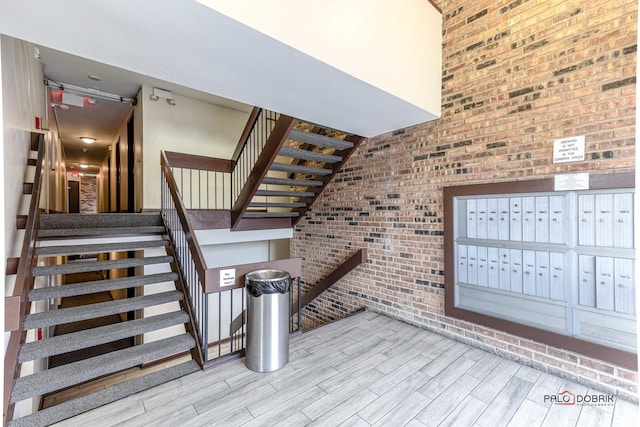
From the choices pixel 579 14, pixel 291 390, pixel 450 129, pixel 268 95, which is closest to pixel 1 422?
pixel 291 390

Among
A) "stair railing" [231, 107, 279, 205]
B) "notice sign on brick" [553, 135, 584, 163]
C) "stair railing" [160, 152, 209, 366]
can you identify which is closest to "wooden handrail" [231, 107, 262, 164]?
"stair railing" [231, 107, 279, 205]

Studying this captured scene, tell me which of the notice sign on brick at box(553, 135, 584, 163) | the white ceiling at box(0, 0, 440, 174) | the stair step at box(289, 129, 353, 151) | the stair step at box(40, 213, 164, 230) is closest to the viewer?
the white ceiling at box(0, 0, 440, 174)

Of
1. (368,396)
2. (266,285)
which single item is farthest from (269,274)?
(368,396)

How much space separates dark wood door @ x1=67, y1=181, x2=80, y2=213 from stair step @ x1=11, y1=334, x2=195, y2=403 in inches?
546

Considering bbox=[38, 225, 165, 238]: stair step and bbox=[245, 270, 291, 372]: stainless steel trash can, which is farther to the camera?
bbox=[38, 225, 165, 238]: stair step

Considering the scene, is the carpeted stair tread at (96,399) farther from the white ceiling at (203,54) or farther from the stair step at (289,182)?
the white ceiling at (203,54)

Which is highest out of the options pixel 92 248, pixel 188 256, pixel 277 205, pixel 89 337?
pixel 277 205

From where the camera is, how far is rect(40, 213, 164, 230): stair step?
11.8 ft

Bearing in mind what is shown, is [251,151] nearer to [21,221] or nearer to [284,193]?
[284,193]

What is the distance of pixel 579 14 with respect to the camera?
7.82 ft

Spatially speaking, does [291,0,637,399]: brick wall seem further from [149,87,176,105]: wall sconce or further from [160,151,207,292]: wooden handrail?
[149,87,176,105]: wall sconce

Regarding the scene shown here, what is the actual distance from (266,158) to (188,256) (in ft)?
4.73

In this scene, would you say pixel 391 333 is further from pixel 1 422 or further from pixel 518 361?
pixel 1 422

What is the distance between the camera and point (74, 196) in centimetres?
1323
